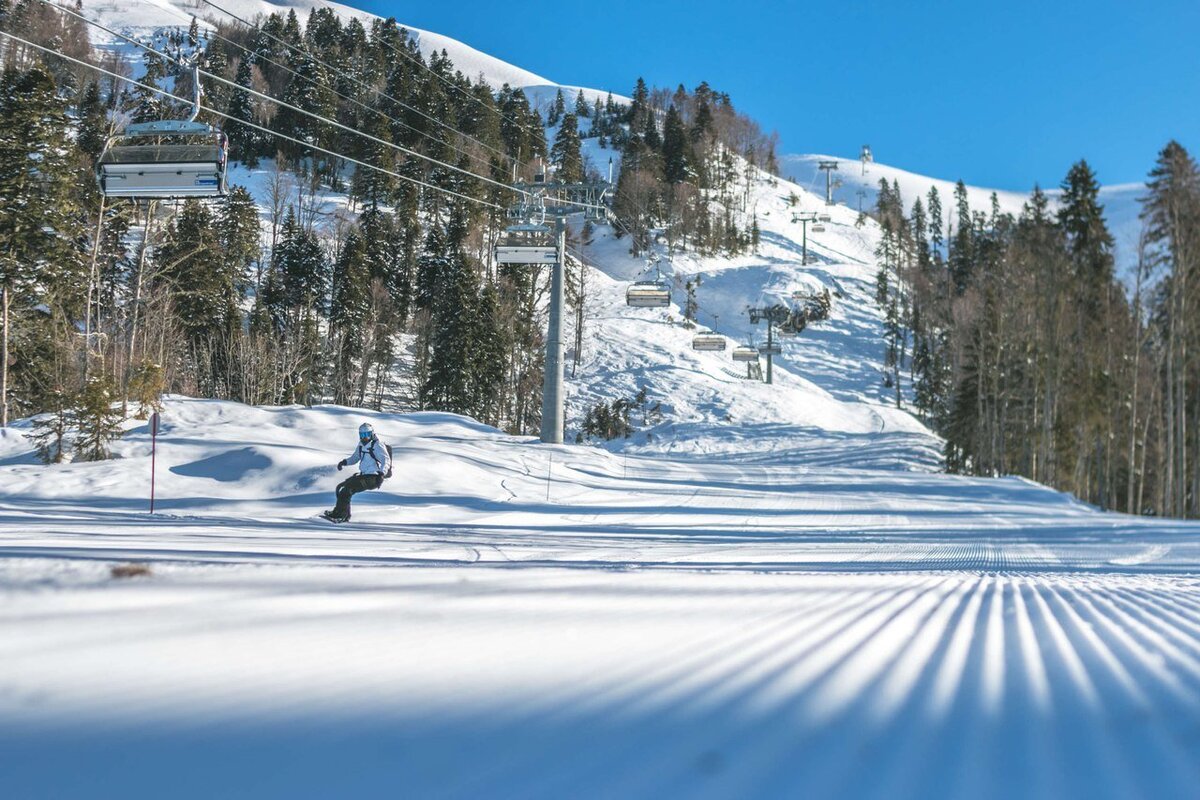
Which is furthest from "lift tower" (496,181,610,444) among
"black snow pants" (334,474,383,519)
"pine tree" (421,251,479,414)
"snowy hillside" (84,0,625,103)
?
"snowy hillside" (84,0,625,103)

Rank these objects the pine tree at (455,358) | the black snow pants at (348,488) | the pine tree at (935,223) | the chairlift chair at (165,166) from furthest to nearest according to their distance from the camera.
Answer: the pine tree at (935,223) → the pine tree at (455,358) → the chairlift chair at (165,166) → the black snow pants at (348,488)

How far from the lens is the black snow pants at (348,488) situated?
42.2 feet

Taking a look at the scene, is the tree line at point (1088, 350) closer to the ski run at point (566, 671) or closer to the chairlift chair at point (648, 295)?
the chairlift chair at point (648, 295)

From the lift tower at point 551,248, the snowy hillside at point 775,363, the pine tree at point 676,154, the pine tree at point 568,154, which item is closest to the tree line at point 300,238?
the pine tree at point 676,154

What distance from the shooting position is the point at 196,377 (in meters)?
43.2

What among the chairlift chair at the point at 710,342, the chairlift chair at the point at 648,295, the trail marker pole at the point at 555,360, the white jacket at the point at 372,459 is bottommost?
the white jacket at the point at 372,459

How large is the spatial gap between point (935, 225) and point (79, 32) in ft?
359

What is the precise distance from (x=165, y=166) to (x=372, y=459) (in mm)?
5645

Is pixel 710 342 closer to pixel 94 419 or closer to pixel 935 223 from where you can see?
pixel 94 419

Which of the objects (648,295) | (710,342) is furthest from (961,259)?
(648,295)

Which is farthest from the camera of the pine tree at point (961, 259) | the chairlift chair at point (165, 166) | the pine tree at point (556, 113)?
the pine tree at point (556, 113)

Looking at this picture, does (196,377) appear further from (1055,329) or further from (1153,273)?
(1153,273)

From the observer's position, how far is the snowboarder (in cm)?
1287

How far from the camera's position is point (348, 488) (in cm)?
1289
